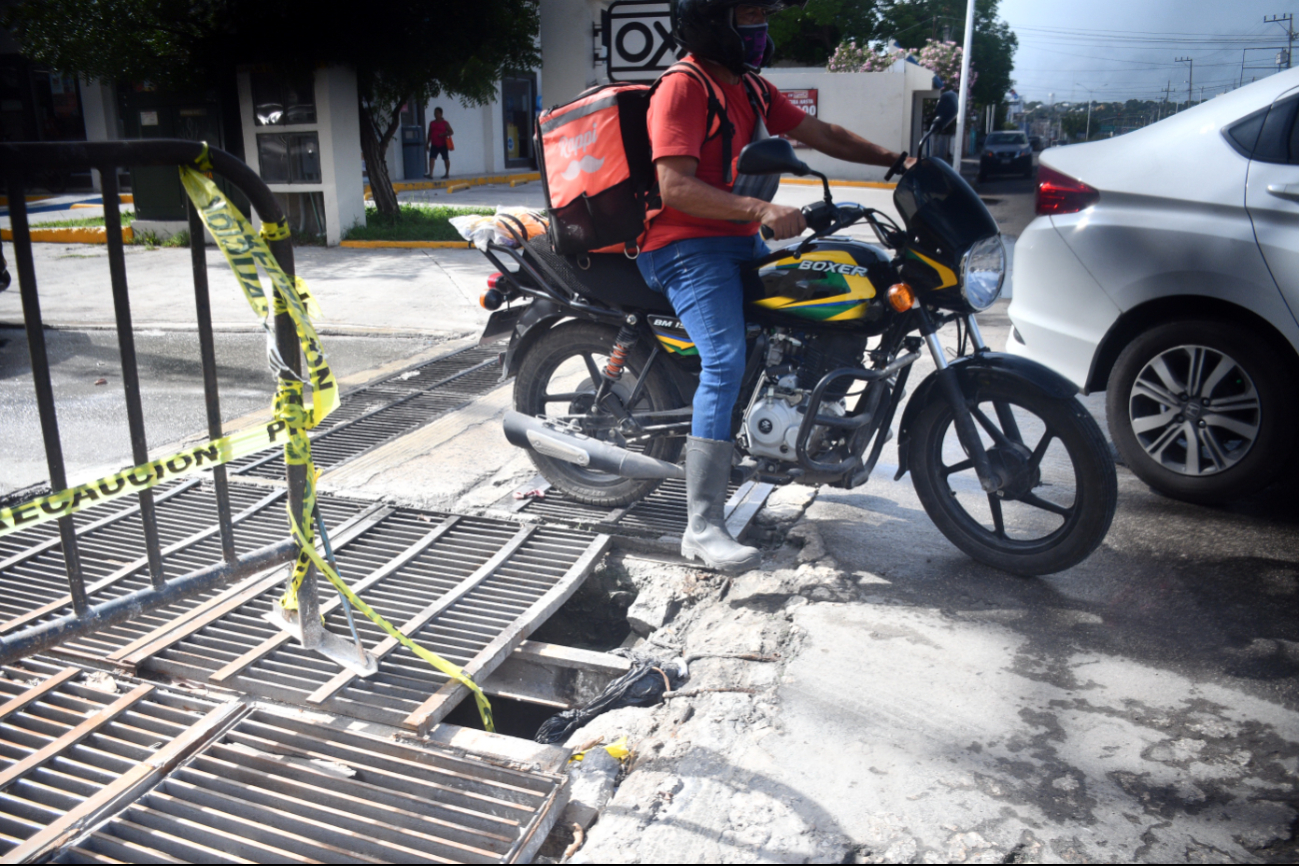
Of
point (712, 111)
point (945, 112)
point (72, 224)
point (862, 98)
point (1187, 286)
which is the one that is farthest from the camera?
point (862, 98)

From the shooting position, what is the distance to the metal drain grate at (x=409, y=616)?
2.80m

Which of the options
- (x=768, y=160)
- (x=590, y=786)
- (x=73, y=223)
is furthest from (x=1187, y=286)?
(x=73, y=223)

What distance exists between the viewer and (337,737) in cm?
259

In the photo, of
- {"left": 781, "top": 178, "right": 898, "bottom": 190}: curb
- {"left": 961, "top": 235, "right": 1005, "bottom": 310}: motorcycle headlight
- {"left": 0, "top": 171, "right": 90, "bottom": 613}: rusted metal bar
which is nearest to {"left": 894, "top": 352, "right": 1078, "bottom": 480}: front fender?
{"left": 961, "top": 235, "right": 1005, "bottom": 310}: motorcycle headlight

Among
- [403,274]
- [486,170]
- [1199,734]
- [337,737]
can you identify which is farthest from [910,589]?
[486,170]

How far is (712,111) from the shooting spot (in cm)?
324

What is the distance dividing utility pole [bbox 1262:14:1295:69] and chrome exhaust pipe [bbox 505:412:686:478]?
3214mm

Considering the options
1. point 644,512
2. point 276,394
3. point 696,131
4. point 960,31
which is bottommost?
point 644,512

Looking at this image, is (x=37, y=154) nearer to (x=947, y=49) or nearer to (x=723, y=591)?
(x=723, y=591)

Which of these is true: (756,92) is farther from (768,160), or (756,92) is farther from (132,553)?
(132,553)

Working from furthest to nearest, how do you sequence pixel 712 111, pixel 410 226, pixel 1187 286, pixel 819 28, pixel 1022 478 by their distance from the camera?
pixel 819 28 < pixel 410 226 < pixel 1187 286 < pixel 1022 478 < pixel 712 111

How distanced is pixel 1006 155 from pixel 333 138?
28208 mm

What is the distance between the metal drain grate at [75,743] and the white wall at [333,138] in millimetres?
10809

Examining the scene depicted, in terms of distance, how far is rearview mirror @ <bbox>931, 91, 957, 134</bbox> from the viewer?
3.11 meters
